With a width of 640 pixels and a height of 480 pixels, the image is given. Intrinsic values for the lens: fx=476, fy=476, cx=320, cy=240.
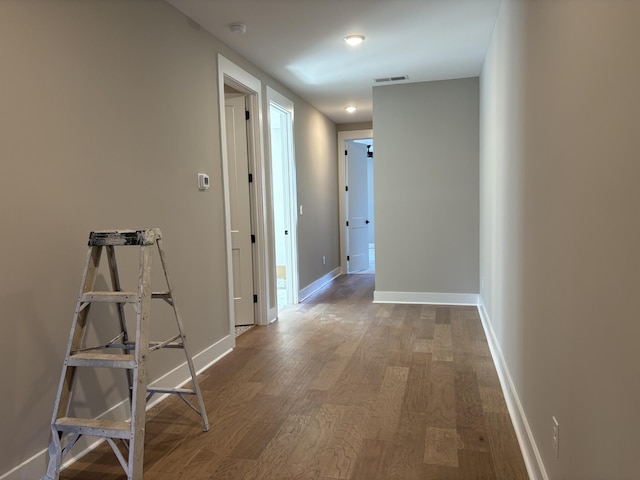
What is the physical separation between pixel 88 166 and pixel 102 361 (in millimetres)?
959

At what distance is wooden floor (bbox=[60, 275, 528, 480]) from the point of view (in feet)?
6.86

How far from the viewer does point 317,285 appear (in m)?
6.45

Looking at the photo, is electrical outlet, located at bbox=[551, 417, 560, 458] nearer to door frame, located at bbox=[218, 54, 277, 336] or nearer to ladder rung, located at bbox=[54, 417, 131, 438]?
ladder rung, located at bbox=[54, 417, 131, 438]

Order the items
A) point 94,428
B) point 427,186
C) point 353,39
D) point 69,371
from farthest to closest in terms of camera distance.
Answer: point 427,186, point 353,39, point 69,371, point 94,428

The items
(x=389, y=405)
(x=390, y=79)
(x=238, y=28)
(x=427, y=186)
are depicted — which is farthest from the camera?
(x=427, y=186)

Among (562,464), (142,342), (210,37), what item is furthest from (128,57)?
(562,464)

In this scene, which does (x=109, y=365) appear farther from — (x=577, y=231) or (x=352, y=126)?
(x=352, y=126)

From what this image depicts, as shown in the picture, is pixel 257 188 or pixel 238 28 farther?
pixel 257 188

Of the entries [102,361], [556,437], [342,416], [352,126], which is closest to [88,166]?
[102,361]

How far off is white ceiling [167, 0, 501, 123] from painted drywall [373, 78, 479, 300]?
0.96 ft

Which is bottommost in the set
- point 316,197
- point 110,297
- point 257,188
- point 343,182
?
point 110,297

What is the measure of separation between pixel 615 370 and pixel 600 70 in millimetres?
706

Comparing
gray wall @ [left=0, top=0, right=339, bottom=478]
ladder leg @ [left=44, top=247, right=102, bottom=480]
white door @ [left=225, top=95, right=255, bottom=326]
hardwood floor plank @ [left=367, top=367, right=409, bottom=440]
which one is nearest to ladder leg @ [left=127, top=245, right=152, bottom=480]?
ladder leg @ [left=44, top=247, right=102, bottom=480]

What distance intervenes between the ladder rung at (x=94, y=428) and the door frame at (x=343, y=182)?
19.8ft
